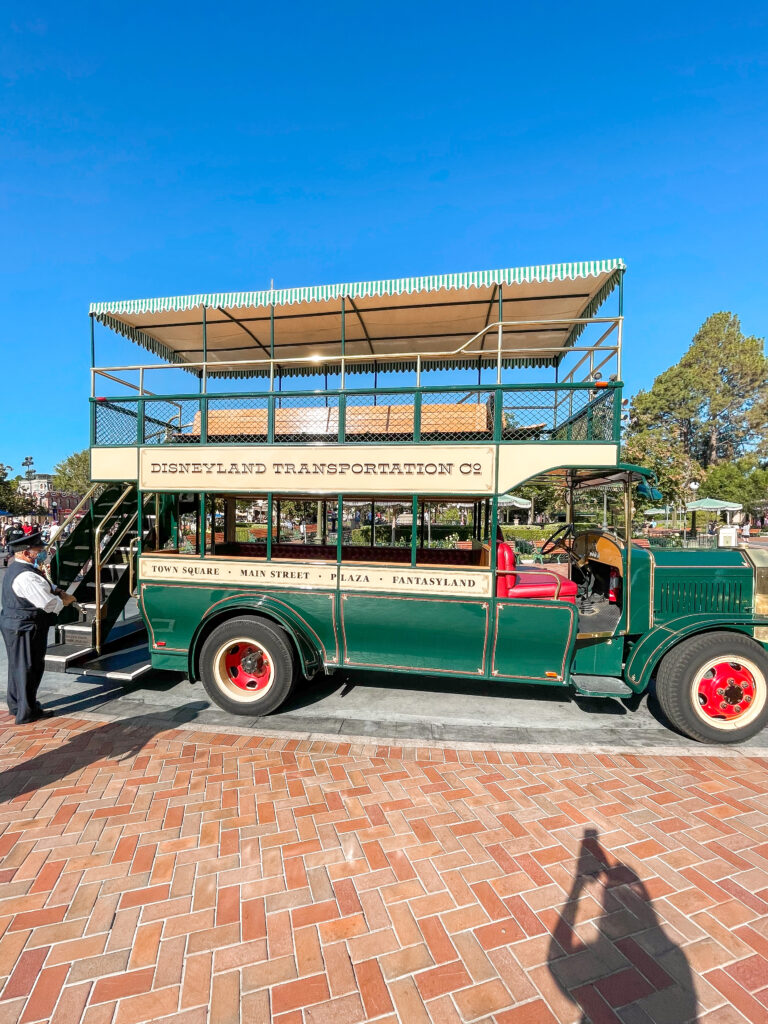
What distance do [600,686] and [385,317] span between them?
468 cm

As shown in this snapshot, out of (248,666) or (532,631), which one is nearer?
(532,631)

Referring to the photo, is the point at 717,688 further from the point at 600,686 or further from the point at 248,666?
the point at 248,666

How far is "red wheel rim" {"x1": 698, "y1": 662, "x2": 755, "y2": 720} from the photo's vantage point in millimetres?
3980

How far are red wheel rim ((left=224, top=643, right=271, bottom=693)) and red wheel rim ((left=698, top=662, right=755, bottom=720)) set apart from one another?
418cm

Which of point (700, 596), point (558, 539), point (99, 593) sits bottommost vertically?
point (99, 593)

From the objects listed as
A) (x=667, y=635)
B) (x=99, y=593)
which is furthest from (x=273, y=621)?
(x=667, y=635)

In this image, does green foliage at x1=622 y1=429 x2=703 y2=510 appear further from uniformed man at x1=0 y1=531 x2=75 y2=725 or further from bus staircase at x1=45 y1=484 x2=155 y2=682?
uniformed man at x1=0 y1=531 x2=75 y2=725

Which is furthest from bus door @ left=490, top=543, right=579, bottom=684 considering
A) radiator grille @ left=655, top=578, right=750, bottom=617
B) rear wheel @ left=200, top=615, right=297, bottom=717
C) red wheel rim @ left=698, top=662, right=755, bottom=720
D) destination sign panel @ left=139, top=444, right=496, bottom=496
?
rear wheel @ left=200, top=615, right=297, bottom=717

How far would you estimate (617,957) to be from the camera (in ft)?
6.64

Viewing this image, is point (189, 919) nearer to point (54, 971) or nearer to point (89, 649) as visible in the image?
point (54, 971)

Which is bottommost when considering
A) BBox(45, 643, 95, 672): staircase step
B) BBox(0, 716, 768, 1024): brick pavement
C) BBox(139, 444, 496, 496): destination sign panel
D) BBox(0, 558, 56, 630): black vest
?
BBox(0, 716, 768, 1024): brick pavement

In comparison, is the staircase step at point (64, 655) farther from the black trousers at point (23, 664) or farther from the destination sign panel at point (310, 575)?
the destination sign panel at point (310, 575)

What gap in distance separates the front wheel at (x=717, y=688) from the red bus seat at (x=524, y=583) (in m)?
1.08

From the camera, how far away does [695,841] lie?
2.74 metres
